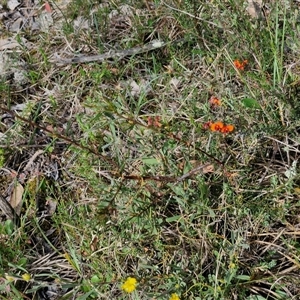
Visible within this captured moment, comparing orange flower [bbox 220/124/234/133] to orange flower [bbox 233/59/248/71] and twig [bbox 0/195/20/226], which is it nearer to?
orange flower [bbox 233/59/248/71]

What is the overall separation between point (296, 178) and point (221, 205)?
31 cm

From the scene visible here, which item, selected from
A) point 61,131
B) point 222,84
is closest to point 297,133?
point 222,84

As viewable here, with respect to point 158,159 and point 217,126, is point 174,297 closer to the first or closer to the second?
point 158,159

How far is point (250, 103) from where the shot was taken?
2479 mm

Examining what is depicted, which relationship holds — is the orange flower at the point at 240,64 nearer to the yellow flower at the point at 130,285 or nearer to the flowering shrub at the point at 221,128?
the flowering shrub at the point at 221,128

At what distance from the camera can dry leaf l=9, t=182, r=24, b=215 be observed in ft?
8.47

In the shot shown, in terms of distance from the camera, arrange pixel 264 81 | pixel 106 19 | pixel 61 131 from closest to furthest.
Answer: pixel 264 81 < pixel 61 131 < pixel 106 19

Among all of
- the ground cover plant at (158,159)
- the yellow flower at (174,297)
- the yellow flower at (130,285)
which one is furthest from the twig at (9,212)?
the yellow flower at (174,297)

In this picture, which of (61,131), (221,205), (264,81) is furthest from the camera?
(61,131)

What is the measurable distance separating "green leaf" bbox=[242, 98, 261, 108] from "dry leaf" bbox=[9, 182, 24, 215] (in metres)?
1.07

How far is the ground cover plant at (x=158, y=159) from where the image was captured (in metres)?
2.24

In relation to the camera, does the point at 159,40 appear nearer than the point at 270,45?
No

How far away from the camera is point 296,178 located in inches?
89.7

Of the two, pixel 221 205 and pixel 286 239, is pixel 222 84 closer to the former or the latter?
pixel 221 205
